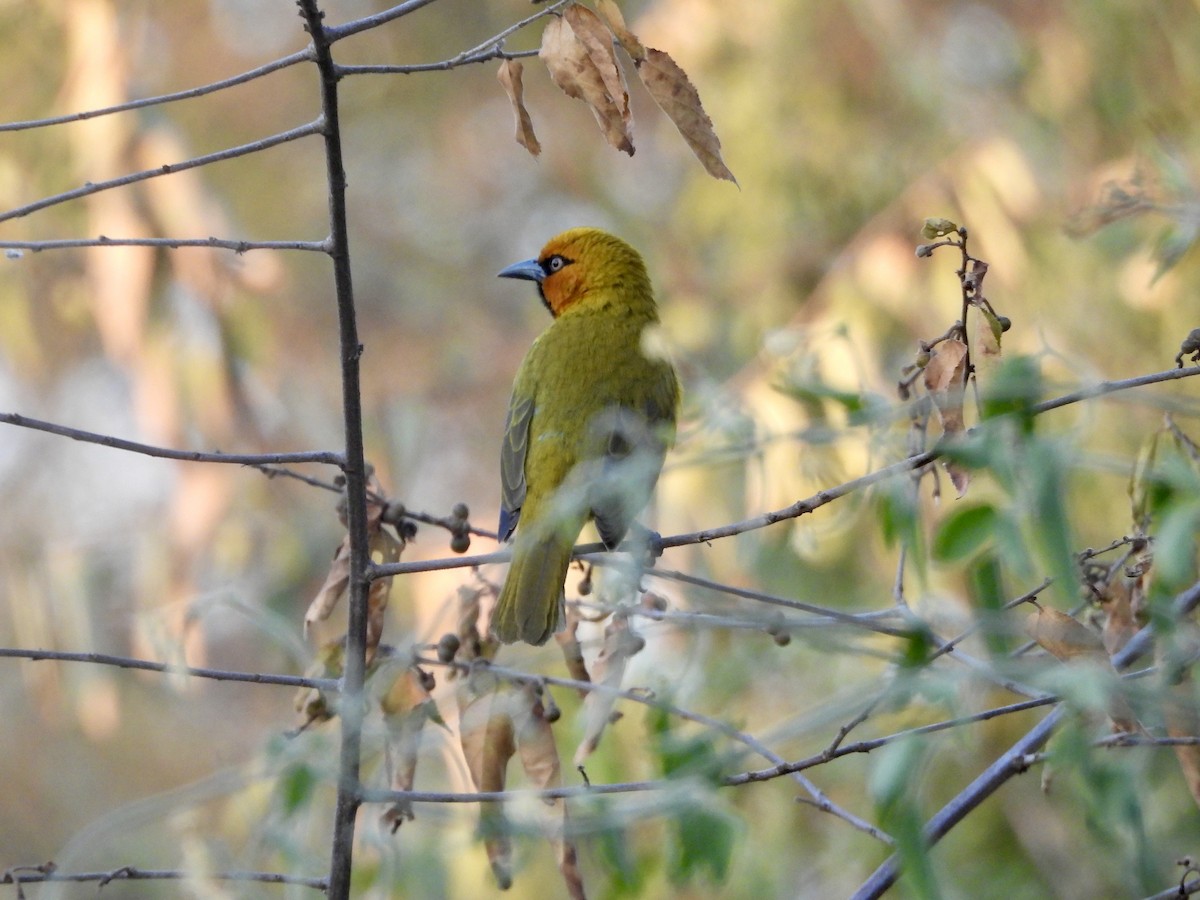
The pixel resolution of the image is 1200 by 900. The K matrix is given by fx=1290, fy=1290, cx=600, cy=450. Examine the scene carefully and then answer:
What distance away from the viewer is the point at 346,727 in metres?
2.45

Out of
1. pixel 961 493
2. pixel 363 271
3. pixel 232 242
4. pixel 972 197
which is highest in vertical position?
pixel 363 271

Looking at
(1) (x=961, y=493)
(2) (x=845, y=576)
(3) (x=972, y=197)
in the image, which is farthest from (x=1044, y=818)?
(1) (x=961, y=493)

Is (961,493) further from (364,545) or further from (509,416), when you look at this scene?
Answer: (509,416)

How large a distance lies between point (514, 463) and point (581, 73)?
2205 mm

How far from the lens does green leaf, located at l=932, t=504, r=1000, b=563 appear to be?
1.54 metres

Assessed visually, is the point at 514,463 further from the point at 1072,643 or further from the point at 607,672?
the point at 1072,643

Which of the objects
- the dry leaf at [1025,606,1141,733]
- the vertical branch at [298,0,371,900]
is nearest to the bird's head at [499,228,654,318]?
the vertical branch at [298,0,371,900]

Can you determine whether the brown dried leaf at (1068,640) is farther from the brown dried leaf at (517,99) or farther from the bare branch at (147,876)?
the bare branch at (147,876)

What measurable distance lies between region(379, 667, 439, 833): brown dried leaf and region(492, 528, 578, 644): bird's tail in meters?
0.44

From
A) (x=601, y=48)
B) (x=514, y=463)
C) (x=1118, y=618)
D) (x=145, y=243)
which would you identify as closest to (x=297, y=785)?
(x=145, y=243)

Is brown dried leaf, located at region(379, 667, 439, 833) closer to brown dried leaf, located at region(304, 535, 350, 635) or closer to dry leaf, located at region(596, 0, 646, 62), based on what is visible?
brown dried leaf, located at region(304, 535, 350, 635)

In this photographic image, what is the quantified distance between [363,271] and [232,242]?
38.1 ft

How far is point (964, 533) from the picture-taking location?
1.55 m

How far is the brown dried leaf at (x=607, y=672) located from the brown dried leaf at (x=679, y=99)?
1080 mm
